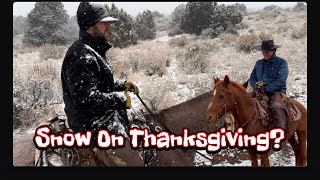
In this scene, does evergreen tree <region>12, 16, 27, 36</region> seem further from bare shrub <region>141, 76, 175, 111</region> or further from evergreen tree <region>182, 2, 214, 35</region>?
bare shrub <region>141, 76, 175, 111</region>

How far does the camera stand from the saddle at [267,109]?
5305mm

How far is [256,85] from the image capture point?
18.5 ft

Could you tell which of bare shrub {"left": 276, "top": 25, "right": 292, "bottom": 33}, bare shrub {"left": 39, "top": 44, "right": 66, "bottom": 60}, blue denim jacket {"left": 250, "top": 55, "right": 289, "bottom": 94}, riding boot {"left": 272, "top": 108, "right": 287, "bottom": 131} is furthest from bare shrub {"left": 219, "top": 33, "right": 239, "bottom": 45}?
riding boot {"left": 272, "top": 108, "right": 287, "bottom": 131}

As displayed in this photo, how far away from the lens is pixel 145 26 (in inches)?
924

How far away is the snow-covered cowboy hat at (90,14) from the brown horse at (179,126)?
1.52m

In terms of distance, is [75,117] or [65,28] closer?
[75,117]

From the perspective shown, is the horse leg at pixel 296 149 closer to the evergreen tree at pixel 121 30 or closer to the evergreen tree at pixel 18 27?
the evergreen tree at pixel 121 30

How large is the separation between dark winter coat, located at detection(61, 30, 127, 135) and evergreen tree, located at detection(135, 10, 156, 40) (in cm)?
1924

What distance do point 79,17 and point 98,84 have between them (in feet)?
2.46

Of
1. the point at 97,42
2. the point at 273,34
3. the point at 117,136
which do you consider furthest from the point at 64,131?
the point at 273,34

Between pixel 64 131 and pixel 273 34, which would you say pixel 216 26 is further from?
pixel 64 131

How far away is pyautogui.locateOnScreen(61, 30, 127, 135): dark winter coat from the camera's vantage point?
347 cm

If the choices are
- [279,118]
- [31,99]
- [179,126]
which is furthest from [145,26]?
[179,126]

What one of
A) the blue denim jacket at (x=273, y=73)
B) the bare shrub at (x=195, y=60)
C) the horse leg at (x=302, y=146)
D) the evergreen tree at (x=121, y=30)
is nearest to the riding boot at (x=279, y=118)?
the blue denim jacket at (x=273, y=73)
